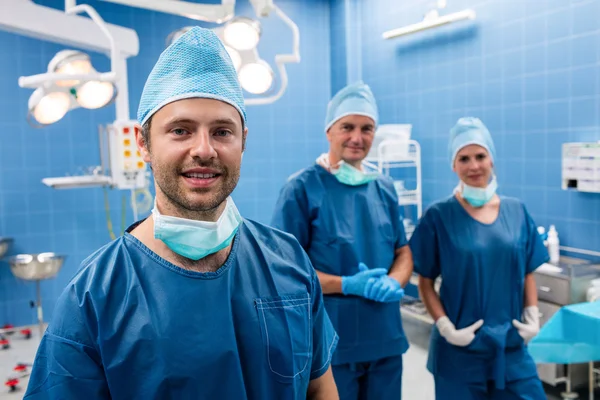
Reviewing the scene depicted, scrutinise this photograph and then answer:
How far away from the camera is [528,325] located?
6.55 ft

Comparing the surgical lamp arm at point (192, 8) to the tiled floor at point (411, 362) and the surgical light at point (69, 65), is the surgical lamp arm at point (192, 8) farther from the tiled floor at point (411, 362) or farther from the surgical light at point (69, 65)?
the tiled floor at point (411, 362)

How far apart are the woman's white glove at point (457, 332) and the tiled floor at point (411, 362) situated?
1127 mm

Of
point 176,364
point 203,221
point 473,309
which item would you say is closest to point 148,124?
point 203,221

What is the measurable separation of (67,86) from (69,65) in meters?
0.11

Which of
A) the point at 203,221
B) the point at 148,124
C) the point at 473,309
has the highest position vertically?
the point at 148,124

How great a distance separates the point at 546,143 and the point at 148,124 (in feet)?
9.61

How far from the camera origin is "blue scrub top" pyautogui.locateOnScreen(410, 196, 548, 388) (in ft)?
6.43

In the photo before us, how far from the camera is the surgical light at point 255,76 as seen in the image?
257 cm

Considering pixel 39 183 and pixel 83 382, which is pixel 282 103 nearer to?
pixel 39 183

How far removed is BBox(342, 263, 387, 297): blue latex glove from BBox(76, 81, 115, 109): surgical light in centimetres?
149

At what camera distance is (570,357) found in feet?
6.43

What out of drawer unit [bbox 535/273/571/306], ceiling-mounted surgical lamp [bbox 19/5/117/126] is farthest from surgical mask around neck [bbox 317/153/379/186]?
drawer unit [bbox 535/273/571/306]

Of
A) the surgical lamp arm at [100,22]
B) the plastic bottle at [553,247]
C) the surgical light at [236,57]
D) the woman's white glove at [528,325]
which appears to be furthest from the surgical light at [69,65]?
the plastic bottle at [553,247]

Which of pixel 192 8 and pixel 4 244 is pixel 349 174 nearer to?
pixel 192 8
